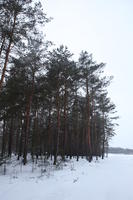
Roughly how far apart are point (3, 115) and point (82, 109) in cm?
1182

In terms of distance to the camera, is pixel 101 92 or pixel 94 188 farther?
pixel 101 92

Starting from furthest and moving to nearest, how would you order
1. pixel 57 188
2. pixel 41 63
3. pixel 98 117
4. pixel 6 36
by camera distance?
pixel 98 117 → pixel 41 63 → pixel 6 36 → pixel 57 188

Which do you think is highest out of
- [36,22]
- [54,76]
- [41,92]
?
[36,22]

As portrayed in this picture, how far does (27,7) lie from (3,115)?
1079cm

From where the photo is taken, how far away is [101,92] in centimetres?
2597

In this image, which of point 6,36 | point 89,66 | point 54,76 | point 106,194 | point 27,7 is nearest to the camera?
point 106,194

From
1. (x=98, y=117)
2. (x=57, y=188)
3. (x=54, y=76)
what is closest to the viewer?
(x=57, y=188)

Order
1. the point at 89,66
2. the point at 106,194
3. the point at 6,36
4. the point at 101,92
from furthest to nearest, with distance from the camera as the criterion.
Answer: the point at 101,92 < the point at 89,66 < the point at 6,36 < the point at 106,194

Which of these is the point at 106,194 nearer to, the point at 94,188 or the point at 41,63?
the point at 94,188

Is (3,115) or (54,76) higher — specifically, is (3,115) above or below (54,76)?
below

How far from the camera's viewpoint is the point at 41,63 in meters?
16.2

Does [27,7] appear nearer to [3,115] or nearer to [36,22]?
[36,22]

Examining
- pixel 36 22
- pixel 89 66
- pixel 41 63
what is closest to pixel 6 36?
pixel 36 22

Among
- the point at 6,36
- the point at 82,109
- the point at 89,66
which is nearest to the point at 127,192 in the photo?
the point at 6,36
